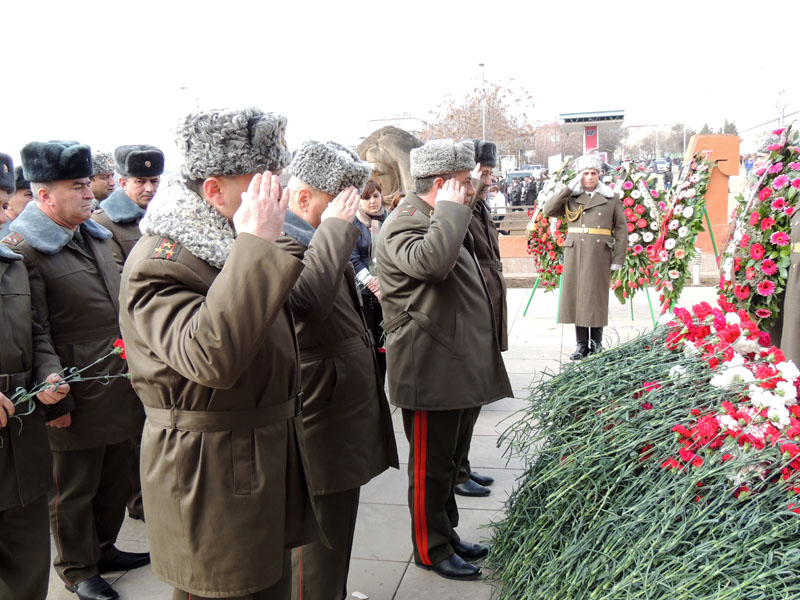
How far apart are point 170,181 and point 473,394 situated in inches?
68.7

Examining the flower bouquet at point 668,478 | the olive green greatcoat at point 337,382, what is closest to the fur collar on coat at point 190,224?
the olive green greatcoat at point 337,382

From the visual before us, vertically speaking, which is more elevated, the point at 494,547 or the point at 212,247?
the point at 212,247

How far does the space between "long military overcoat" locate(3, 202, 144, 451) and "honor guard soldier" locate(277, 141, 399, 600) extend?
1209 millimetres

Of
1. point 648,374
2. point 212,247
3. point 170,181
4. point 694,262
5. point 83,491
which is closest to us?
point 212,247

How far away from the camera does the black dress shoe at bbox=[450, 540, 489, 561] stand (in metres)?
3.45

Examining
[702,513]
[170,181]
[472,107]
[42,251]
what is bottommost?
[702,513]

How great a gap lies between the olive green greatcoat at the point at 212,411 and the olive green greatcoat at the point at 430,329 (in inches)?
49.2

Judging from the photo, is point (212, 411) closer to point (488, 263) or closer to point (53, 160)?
point (53, 160)

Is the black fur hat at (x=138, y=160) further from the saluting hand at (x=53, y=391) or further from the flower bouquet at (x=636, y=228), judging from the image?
the flower bouquet at (x=636, y=228)

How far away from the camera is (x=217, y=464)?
187cm

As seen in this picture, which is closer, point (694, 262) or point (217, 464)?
point (217, 464)

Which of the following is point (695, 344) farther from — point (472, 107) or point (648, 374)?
point (472, 107)

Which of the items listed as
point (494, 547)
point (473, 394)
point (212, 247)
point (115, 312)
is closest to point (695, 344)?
point (473, 394)

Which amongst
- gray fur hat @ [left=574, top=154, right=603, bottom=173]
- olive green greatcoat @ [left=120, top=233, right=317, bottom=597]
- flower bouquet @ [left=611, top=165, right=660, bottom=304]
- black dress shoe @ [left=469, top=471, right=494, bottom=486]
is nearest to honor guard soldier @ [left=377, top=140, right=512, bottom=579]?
black dress shoe @ [left=469, top=471, right=494, bottom=486]
